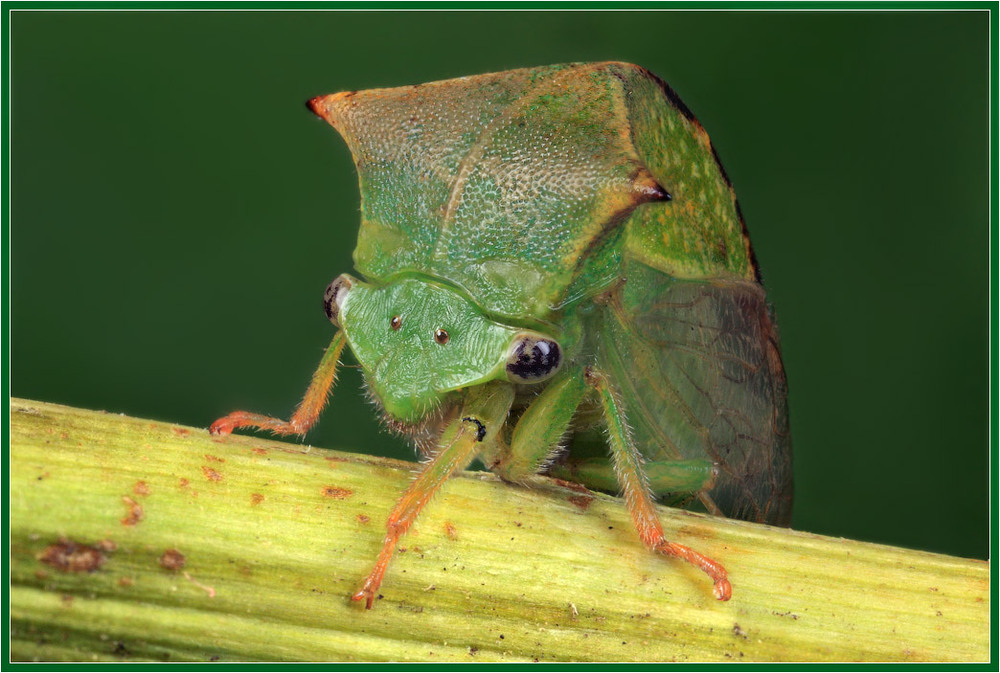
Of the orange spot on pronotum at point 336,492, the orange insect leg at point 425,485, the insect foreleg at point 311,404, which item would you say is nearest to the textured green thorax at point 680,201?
the orange insect leg at point 425,485

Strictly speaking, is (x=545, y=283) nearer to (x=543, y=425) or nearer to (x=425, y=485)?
(x=543, y=425)

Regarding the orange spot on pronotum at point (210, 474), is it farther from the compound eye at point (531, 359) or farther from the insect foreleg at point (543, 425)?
the compound eye at point (531, 359)

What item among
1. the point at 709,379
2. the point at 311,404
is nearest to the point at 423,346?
the point at 311,404

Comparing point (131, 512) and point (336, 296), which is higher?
point (336, 296)

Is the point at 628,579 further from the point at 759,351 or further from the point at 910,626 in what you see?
the point at 759,351

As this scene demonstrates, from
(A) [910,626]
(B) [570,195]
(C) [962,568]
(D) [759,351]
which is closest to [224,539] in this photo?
(B) [570,195]
